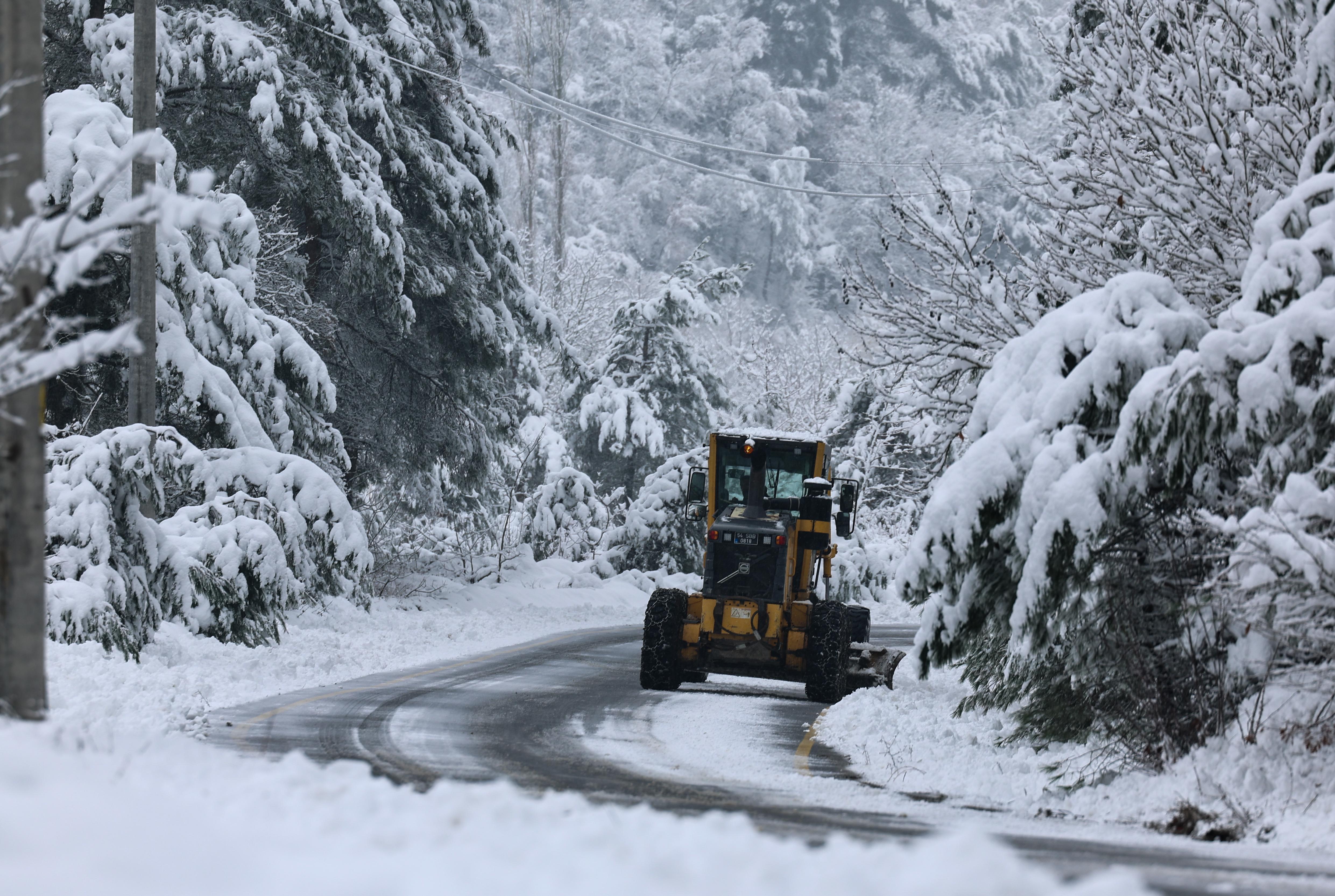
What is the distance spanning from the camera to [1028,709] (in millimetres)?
10266

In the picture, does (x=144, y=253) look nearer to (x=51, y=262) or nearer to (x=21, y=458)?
(x=21, y=458)

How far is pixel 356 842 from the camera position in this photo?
433cm

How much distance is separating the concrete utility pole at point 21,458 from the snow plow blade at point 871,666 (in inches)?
404

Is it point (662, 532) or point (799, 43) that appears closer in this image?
point (662, 532)

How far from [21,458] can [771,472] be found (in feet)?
35.2

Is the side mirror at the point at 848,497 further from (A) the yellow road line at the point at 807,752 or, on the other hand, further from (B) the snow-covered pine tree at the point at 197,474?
(B) the snow-covered pine tree at the point at 197,474

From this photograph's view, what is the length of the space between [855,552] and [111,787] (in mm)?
26859

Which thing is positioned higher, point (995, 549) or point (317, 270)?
point (317, 270)

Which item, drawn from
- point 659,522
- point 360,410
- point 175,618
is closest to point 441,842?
point 175,618

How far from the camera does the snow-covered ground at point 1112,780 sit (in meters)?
6.95

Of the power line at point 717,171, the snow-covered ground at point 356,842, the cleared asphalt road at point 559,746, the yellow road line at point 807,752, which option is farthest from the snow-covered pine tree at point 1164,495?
the power line at point 717,171

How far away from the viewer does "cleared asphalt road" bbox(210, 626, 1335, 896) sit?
5.65m

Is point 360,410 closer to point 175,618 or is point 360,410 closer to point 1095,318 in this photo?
point 175,618

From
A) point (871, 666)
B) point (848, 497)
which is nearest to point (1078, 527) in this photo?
point (848, 497)
